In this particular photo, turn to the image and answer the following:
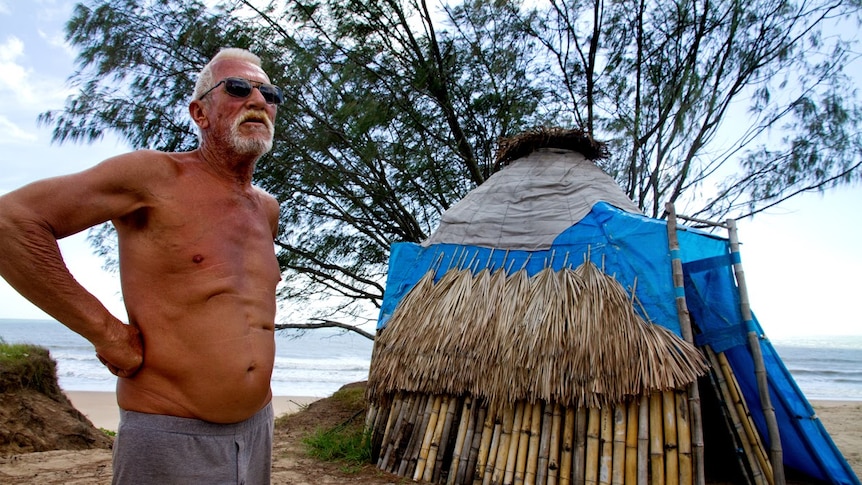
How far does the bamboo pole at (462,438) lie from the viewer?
4723 millimetres

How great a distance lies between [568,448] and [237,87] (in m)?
3.43

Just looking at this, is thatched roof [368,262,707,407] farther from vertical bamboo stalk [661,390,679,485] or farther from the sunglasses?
the sunglasses

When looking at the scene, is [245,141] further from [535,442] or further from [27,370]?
[27,370]

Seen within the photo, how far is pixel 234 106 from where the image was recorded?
203 cm

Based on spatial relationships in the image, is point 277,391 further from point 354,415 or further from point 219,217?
point 219,217

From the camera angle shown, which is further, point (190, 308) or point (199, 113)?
point (199, 113)

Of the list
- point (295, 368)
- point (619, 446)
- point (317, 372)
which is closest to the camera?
point (619, 446)

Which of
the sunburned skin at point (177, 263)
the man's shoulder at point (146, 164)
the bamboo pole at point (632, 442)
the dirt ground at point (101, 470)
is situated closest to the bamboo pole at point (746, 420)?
the bamboo pole at point (632, 442)

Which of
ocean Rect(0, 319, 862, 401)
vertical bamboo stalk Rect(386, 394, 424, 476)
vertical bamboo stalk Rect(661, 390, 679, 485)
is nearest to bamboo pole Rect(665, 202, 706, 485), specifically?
vertical bamboo stalk Rect(661, 390, 679, 485)

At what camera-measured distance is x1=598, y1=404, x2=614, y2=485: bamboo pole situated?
4172 mm

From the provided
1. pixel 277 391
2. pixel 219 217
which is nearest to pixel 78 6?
pixel 219 217

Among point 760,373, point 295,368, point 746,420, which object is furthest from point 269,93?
point 295,368

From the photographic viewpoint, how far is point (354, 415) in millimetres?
6875

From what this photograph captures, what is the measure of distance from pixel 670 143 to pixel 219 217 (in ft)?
19.8
